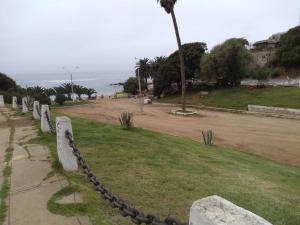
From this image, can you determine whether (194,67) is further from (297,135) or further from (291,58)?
(297,135)

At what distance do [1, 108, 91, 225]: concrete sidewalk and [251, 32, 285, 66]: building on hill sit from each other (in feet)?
166

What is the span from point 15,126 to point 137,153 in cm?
679

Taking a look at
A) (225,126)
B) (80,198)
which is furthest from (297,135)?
(80,198)

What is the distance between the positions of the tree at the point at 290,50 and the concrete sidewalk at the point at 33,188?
4893 centimetres

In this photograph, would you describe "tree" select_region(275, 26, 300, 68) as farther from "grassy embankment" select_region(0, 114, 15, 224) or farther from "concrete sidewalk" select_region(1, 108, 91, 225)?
"concrete sidewalk" select_region(1, 108, 91, 225)

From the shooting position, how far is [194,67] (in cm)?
5300

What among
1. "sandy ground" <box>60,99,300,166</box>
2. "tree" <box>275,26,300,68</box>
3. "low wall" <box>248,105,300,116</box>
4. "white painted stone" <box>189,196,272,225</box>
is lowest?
"sandy ground" <box>60,99,300,166</box>

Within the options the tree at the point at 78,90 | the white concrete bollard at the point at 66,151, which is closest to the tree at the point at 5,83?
the tree at the point at 78,90

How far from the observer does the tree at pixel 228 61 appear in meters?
42.9

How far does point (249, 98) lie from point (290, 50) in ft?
59.7

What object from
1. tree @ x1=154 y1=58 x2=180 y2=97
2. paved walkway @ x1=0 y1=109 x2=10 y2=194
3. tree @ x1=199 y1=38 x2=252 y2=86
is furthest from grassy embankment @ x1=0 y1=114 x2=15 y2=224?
tree @ x1=154 y1=58 x2=180 y2=97

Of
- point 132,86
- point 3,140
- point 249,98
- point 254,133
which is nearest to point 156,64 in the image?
point 132,86

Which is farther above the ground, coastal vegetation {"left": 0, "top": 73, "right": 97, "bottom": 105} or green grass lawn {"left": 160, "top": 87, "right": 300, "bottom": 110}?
coastal vegetation {"left": 0, "top": 73, "right": 97, "bottom": 105}

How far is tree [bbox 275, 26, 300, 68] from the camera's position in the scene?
5044 cm
